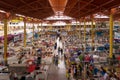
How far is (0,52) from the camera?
992 inches

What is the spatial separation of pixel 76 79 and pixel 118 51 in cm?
1056

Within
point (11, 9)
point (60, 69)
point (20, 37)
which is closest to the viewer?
point (11, 9)

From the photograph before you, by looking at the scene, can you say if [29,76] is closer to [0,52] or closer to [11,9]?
[11,9]

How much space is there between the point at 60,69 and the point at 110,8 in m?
7.77

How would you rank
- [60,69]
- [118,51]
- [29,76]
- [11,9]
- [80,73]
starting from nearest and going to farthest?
1. [29,76]
2. [80,73]
3. [11,9]
4. [60,69]
5. [118,51]

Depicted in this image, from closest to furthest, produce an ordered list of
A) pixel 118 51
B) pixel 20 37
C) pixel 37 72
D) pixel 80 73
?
pixel 37 72
pixel 80 73
pixel 118 51
pixel 20 37

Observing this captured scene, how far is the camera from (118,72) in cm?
1422

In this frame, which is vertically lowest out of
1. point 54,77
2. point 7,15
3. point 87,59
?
point 54,77

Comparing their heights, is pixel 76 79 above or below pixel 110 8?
below

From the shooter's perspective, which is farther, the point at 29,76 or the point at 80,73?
the point at 80,73

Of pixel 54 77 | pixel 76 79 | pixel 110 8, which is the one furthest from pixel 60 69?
pixel 110 8

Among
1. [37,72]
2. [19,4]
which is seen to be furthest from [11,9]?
[37,72]

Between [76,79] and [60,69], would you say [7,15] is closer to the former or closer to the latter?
[60,69]

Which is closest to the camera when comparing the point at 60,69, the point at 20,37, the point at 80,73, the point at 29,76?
the point at 29,76
